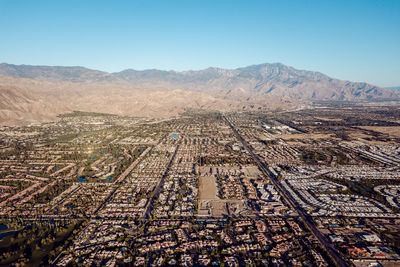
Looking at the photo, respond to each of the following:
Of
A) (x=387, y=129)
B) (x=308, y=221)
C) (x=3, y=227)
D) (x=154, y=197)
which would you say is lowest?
(x=3, y=227)

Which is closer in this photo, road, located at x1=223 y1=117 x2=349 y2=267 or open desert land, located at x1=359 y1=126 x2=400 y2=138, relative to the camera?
road, located at x1=223 y1=117 x2=349 y2=267

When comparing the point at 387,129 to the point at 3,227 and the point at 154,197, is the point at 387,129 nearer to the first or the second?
the point at 154,197

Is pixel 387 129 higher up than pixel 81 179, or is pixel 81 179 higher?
pixel 387 129

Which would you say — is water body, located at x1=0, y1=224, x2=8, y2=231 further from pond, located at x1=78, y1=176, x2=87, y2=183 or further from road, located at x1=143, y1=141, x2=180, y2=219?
road, located at x1=143, y1=141, x2=180, y2=219

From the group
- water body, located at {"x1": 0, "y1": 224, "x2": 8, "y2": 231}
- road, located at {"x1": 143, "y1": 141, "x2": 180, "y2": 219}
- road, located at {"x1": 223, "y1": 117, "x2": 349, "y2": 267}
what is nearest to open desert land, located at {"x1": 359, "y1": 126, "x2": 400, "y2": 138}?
road, located at {"x1": 223, "y1": 117, "x2": 349, "y2": 267}

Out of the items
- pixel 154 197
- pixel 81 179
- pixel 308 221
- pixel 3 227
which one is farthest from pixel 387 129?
pixel 3 227

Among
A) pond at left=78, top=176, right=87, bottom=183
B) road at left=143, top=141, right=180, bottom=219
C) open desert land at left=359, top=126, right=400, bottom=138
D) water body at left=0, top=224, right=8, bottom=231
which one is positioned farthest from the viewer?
open desert land at left=359, top=126, right=400, bottom=138

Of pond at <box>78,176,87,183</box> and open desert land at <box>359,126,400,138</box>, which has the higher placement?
open desert land at <box>359,126,400,138</box>

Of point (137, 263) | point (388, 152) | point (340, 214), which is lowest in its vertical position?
point (137, 263)

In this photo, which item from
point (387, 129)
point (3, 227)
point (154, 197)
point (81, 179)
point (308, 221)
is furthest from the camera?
point (387, 129)

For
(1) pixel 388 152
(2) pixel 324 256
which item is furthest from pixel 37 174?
(1) pixel 388 152

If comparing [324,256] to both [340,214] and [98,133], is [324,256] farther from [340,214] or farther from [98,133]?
[98,133]
